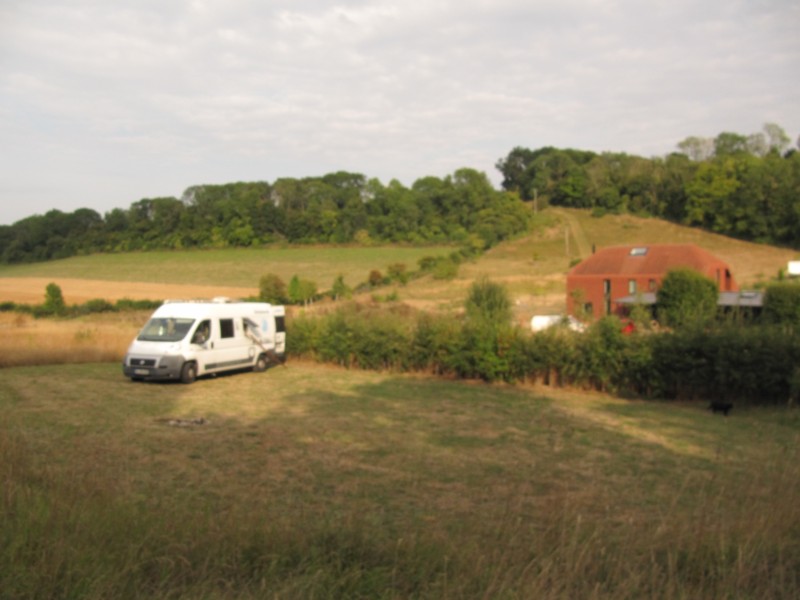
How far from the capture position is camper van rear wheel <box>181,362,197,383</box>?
20044 mm

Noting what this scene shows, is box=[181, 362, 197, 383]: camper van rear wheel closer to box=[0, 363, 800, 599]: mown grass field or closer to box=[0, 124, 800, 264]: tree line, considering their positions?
box=[0, 363, 800, 599]: mown grass field

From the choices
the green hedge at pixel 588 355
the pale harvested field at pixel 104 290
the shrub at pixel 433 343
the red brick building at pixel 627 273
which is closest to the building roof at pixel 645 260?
the red brick building at pixel 627 273

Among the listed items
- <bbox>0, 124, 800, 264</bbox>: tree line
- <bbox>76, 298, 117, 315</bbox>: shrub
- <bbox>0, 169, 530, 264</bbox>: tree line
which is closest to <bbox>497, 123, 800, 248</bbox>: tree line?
<bbox>0, 124, 800, 264</bbox>: tree line

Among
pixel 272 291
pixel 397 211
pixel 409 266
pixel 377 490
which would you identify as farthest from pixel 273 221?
pixel 377 490

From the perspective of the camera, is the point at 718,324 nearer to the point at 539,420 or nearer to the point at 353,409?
the point at 539,420

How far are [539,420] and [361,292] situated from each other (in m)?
46.8

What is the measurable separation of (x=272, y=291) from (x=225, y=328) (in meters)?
32.8

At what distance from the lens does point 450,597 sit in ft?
12.7

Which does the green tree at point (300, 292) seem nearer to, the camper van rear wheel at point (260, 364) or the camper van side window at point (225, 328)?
the camper van rear wheel at point (260, 364)

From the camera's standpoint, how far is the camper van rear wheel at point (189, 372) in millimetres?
20044

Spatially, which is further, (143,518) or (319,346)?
(319,346)

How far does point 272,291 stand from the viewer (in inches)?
2149

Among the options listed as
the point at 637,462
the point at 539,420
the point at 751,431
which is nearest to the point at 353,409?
the point at 539,420

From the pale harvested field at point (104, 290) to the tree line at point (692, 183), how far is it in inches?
2334
